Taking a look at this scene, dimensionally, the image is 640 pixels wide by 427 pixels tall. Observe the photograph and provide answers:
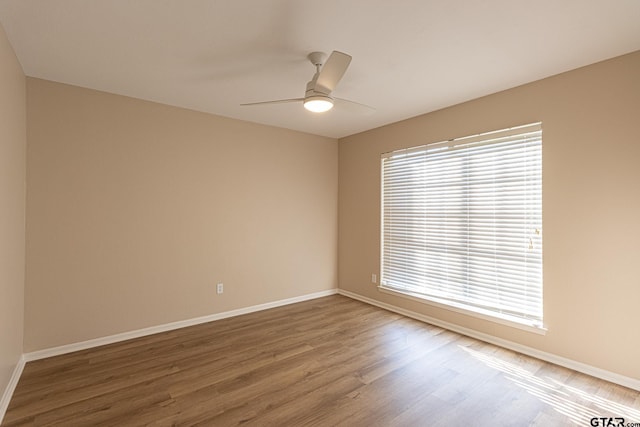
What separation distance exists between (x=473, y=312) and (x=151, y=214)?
12.1 feet

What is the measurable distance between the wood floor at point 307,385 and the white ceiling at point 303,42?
2558mm

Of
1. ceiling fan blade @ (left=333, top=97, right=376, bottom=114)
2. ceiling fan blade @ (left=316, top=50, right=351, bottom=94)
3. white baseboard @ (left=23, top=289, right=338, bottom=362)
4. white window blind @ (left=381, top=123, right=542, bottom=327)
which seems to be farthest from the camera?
white window blind @ (left=381, top=123, right=542, bottom=327)

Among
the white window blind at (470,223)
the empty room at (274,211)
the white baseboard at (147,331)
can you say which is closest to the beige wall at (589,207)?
the empty room at (274,211)

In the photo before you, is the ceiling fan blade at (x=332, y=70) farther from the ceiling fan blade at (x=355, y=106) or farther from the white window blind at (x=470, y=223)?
the white window blind at (x=470, y=223)

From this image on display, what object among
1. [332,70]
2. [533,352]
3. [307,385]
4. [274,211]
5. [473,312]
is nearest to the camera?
[332,70]

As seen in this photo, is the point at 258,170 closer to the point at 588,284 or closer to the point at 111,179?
the point at 111,179

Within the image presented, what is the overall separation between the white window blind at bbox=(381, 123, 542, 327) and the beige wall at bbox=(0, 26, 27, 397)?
380cm

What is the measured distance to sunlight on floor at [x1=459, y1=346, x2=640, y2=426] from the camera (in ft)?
6.45

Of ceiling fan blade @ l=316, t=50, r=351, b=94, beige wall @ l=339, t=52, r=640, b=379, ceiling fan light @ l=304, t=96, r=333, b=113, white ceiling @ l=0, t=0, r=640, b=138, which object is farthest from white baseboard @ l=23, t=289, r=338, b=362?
ceiling fan blade @ l=316, t=50, r=351, b=94

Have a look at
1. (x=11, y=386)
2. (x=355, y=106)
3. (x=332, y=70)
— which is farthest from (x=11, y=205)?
(x=355, y=106)

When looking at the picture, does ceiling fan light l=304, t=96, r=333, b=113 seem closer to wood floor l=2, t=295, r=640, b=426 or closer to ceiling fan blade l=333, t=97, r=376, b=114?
ceiling fan blade l=333, t=97, r=376, b=114

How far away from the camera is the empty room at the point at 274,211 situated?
198 cm

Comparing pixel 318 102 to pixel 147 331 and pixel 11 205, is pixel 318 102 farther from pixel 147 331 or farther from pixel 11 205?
pixel 147 331

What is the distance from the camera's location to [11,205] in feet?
7.27
